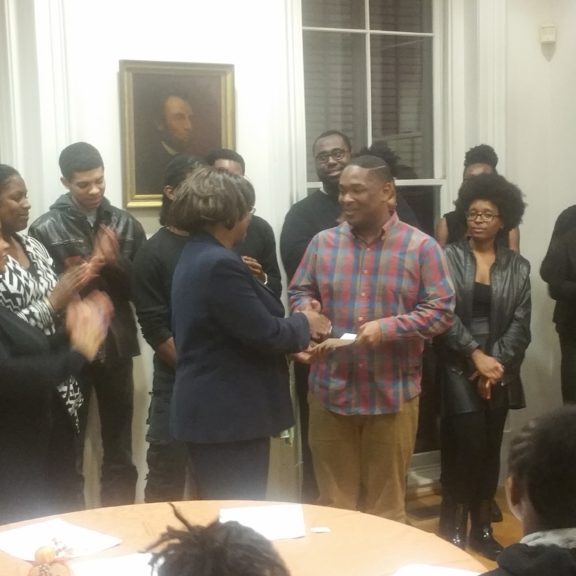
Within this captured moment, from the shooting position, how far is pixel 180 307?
2428 mm

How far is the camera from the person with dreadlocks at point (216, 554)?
1043 millimetres

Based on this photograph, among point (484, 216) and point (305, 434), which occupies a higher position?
point (484, 216)

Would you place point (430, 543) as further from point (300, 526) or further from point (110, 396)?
point (110, 396)

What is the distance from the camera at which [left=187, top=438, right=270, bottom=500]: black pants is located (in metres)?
2.44

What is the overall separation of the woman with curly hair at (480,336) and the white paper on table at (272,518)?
1501 millimetres

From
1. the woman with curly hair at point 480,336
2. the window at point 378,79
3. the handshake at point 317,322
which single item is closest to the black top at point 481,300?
the woman with curly hair at point 480,336

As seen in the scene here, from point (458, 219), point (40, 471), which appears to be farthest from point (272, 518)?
point (458, 219)

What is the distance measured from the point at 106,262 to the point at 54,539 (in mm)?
1694

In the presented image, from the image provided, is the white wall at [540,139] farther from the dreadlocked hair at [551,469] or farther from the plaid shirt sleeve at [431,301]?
the dreadlocked hair at [551,469]

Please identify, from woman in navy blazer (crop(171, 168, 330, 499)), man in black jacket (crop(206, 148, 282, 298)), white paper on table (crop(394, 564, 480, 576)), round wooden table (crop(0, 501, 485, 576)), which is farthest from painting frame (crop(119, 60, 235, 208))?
white paper on table (crop(394, 564, 480, 576))

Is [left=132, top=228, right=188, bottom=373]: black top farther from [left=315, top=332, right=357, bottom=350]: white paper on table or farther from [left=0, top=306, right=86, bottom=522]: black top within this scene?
[left=0, top=306, right=86, bottom=522]: black top

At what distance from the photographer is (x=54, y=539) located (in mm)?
1870

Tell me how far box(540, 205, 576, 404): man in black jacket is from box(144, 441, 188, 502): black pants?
70.2 inches

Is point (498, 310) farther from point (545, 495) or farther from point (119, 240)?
point (545, 495)
